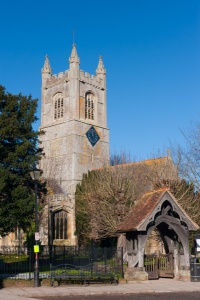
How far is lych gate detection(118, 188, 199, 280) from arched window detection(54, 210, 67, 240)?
97.0 feet

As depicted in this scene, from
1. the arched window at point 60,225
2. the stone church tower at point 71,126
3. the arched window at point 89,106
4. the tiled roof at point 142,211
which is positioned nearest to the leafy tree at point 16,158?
the tiled roof at point 142,211

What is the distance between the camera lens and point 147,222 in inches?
699

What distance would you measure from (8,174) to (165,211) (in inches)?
305

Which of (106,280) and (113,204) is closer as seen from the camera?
(106,280)

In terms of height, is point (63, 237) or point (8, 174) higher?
point (8, 174)

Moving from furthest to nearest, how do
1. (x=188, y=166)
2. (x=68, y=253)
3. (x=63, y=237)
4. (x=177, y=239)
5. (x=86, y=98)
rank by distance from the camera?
(x=86, y=98) < (x=63, y=237) < (x=188, y=166) < (x=68, y=253) < (x=177, y=239)

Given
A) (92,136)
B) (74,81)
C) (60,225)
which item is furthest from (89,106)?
(60,225)

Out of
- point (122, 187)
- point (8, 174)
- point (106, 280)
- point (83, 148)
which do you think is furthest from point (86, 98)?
point (106, 280)

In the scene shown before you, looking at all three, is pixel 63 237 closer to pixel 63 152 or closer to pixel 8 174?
pixel 63 152

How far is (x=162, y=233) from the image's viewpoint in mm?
19938

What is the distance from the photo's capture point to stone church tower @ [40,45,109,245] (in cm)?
5525

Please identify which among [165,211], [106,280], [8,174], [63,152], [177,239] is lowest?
[106,280]

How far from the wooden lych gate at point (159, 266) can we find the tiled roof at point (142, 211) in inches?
89.3

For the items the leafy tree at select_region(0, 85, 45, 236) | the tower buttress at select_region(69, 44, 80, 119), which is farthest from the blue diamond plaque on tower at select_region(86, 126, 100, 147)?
the leafy tree at select_region(0, 85, 45, 236)
